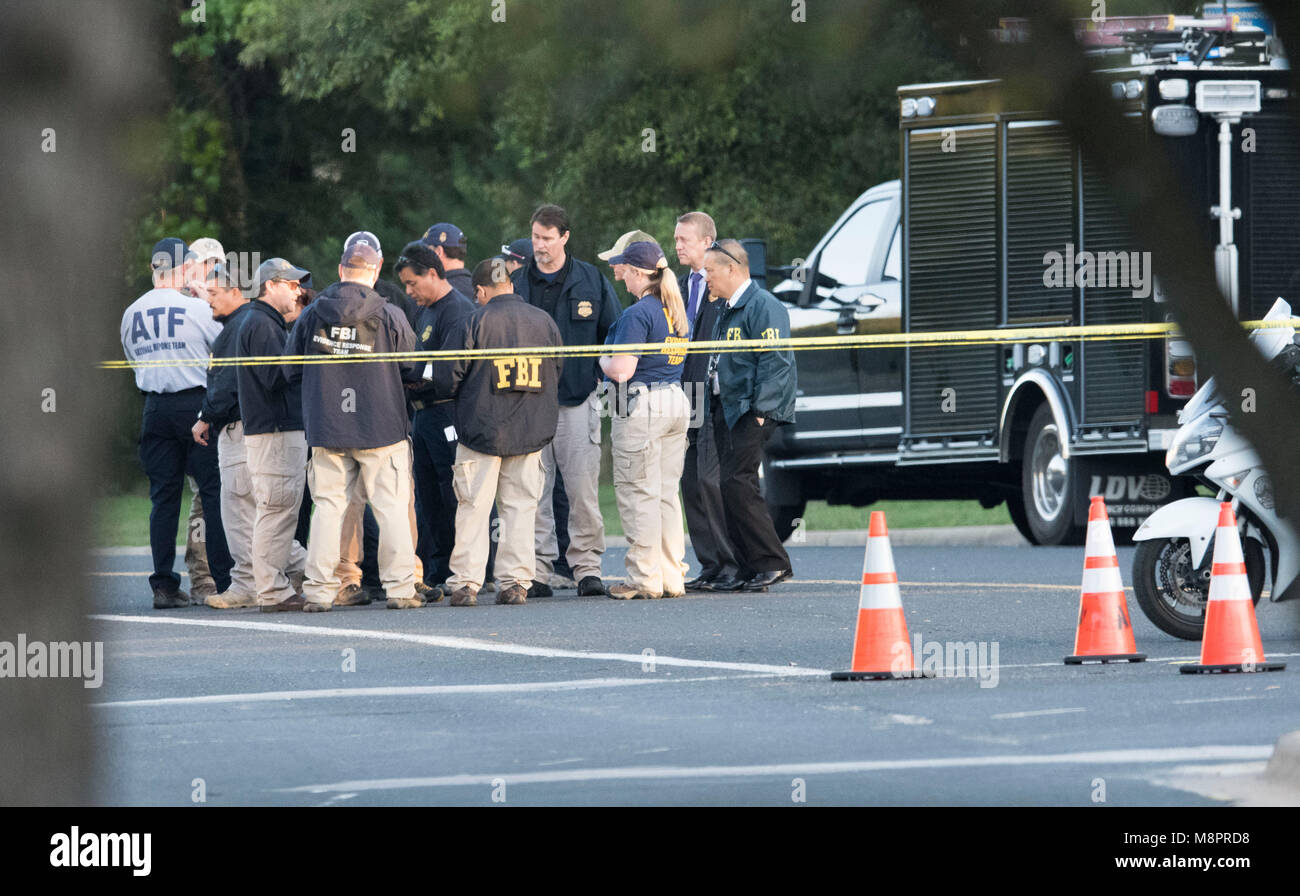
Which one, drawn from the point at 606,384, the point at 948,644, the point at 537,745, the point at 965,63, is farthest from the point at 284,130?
the point at 965,63

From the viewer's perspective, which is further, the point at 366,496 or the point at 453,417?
the point at 453,417

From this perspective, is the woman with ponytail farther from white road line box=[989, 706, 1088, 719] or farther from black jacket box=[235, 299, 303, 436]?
white road line box=[989, 706, 1088, 719]

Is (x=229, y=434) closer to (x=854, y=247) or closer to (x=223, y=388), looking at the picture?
(x=223, y=388)

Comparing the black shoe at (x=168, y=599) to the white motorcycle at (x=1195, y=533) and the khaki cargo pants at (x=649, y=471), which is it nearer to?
the khaki cargo pants at (x=649, y=471)

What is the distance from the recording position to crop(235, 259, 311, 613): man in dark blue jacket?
1360cm

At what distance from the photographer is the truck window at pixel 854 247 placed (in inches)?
735

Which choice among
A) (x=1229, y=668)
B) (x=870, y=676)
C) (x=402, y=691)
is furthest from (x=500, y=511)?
(x=1229, y=668)

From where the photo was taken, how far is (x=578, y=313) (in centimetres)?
1434

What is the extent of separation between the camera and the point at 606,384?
48.2ft

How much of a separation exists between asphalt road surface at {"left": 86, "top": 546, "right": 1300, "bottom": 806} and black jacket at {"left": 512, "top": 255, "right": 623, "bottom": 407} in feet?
4.98

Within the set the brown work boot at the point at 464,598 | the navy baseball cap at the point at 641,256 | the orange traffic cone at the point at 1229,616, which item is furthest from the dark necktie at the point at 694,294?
the orange traffic cone at the point at 1229,616

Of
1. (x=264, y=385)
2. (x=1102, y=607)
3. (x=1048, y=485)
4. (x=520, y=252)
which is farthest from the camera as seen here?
(x=1048, y=485)

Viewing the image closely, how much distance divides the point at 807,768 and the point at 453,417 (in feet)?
23.3

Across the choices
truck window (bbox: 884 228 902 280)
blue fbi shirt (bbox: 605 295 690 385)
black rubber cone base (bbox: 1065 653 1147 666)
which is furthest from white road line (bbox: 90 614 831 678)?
truck window (bbox: 884 228 902 280)
